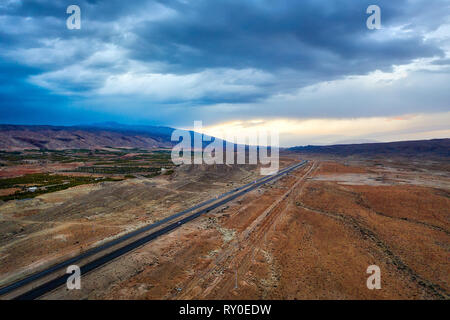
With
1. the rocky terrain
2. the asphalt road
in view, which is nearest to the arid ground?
the rocky terrain

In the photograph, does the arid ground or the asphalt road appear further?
the arid ground

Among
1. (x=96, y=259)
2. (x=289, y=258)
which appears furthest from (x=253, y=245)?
(x=96, y=259)

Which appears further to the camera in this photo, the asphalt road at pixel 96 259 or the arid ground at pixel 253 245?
the arid ground at pixel 253 245

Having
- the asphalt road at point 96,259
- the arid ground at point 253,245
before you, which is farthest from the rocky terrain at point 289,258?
the asphalt road at point 96,259

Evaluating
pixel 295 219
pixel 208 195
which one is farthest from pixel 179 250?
pixel 208 195

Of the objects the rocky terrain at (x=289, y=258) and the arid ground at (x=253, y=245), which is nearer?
the rocky terrain at (x=289, y=258)

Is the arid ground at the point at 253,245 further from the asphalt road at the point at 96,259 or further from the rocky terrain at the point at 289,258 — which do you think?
the asphalt road at the point at 96,259

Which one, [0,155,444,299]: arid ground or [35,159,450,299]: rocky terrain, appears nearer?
[35,159,450,299]: rocky terrain

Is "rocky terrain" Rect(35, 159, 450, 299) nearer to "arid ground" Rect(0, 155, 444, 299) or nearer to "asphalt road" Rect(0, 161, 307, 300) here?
"arid ground" Rect(0, 155, 444, 299)
